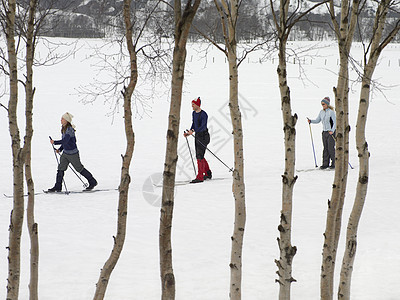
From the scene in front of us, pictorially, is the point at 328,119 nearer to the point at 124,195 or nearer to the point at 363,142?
the point at 363,142

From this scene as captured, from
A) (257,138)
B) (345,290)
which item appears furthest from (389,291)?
(257,138)

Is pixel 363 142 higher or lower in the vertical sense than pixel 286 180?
higher

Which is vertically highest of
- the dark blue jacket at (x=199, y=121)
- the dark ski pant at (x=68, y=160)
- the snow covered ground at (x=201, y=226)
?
the dark blue jacket at (x=199, y=121)

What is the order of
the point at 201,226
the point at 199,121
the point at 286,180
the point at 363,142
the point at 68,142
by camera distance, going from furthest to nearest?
the point at 199,121 < the point at 68,142 < the point at 201,226 < the point at 363,142 < the point at 286,180

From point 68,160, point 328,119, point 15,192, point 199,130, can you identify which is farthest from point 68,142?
point 328,119

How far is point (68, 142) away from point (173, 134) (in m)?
6.30

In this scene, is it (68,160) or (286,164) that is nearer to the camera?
(286,164)

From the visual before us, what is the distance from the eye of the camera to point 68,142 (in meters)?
8.89

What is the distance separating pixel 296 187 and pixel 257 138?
788cm

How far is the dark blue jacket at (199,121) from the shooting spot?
9.13 meters

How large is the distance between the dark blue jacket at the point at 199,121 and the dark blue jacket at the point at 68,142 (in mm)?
2228

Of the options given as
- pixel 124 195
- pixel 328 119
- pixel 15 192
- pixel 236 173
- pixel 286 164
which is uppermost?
pixel 328 119

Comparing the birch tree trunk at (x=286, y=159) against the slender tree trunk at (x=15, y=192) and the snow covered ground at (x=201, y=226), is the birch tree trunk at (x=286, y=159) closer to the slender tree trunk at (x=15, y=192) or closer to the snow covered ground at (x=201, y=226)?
the snow covered ground at (x=201, y=226)

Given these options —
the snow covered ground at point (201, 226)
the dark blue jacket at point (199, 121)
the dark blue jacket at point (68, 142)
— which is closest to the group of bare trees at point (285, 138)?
the snow covered ground at point (201, 226)
